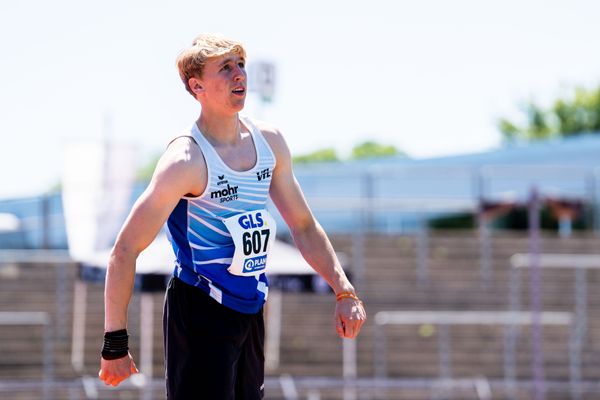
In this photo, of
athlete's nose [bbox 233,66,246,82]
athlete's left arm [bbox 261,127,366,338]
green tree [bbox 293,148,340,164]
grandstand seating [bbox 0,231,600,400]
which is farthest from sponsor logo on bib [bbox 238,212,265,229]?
green tree [bbox 293,148,340,164]

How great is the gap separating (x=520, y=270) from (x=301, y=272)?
521 centimetres

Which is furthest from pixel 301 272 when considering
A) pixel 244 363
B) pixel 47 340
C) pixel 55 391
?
pixel 244 363

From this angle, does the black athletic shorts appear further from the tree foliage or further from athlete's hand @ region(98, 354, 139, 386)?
the tree foliage

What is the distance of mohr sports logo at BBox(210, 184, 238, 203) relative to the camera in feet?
14.0

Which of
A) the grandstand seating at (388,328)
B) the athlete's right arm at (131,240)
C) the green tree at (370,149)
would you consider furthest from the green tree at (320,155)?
the athlete's right arm at (131,240)

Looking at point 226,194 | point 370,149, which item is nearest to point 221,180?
point 226,194

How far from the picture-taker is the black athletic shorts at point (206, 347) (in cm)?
425

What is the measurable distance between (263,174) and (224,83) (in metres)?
0.39

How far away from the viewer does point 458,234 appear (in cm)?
1730

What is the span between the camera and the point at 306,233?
15.3ft

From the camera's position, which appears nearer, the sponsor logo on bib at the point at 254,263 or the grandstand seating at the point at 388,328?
the sponsor logo on bib at the point at 254,263

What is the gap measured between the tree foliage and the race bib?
4853 cm

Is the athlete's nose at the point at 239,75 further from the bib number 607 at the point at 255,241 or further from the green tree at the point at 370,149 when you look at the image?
the green tree at the point at 370,149

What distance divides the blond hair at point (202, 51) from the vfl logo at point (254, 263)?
0.67 metres
